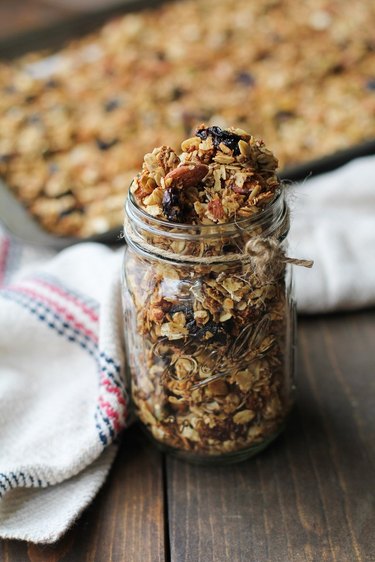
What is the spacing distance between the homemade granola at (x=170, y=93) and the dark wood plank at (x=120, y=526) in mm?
494

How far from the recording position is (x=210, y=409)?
2.69 feet

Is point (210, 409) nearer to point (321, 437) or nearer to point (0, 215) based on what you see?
point (321, 437)

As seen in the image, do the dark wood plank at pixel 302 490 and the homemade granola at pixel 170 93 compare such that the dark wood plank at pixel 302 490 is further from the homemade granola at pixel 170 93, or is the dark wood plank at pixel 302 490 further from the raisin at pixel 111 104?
the raisin at pixel 111 104

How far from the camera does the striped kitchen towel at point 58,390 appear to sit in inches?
33.1

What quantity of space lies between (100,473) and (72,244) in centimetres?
43

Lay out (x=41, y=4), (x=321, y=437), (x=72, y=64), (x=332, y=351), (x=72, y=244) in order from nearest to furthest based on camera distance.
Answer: (x=321, y=437) → (x=332, y=351) → (x=72, y=244) → (x=72, y=64) → (x=41, y=4)

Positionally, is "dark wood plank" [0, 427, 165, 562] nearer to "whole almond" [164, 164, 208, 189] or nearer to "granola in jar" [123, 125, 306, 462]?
"granola in jar" [123, 125, 306, 462]

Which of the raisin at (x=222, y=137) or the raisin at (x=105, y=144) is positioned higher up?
the raisin at (x=222, y=137)

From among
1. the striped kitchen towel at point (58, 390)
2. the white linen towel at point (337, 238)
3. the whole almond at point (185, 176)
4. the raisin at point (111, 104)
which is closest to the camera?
the whole almond at point (185, 176)

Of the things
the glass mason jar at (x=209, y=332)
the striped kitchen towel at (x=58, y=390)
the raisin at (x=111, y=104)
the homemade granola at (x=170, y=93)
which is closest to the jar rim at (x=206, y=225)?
the glass mason jar at (x=209, y=332)

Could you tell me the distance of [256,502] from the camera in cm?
85

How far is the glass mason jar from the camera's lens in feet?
2.43

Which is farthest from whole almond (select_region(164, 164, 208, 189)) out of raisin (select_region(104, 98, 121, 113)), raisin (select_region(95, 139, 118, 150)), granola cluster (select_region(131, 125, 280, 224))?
raisin (select_region(104, 98, 121, 113))

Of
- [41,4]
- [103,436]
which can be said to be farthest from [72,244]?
[41,4]
